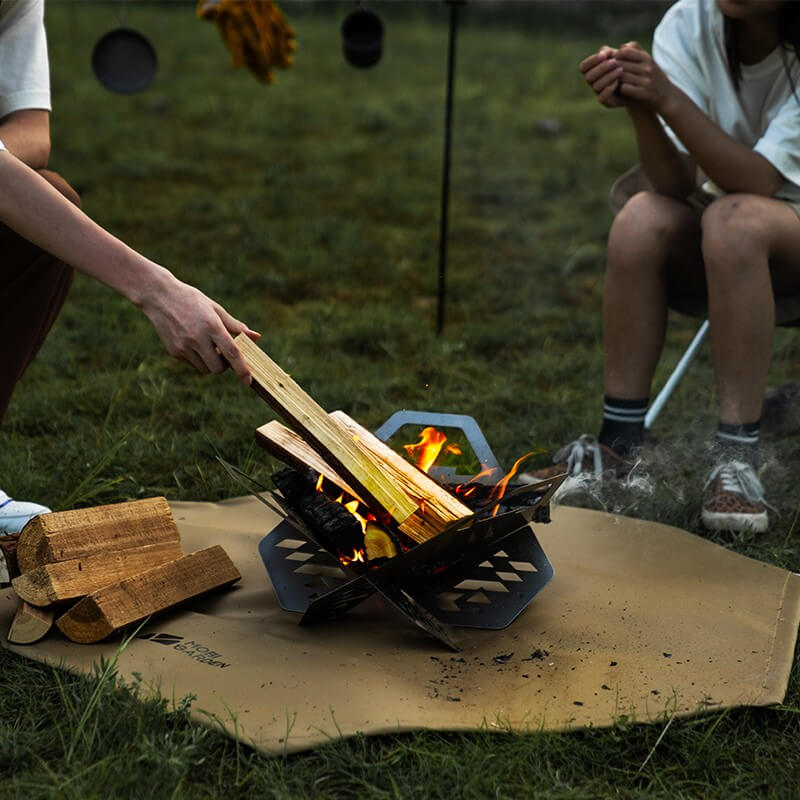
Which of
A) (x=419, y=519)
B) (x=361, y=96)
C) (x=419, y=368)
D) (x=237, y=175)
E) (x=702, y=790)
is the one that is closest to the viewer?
(x=702, y=790)

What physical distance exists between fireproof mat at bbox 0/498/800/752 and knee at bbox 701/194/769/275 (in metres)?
0.70

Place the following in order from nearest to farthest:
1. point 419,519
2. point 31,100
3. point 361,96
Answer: point 419,519 → point 31,100 → point 361,96

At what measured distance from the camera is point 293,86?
774 cm

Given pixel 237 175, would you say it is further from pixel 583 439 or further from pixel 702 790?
pixel 702 790

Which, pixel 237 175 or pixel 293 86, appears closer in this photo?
pixel 237 175

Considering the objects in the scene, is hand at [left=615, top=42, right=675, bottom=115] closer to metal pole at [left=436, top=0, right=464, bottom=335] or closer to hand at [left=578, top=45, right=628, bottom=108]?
hand at [left=578, top=45, right=628, bottom=108]

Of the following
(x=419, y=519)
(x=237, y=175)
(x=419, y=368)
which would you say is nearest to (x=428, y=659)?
(x=419, y=519)

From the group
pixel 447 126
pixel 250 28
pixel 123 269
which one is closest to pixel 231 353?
pixel 123 269

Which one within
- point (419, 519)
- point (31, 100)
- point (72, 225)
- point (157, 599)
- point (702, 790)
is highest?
point (31, 100)

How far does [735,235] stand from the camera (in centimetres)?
260

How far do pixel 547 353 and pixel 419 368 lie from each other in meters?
0.49

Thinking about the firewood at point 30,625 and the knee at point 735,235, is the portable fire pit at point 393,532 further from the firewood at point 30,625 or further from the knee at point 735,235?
the knee at point 735,235

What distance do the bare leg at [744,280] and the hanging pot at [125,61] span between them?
262cm

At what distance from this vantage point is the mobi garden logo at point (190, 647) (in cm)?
194
